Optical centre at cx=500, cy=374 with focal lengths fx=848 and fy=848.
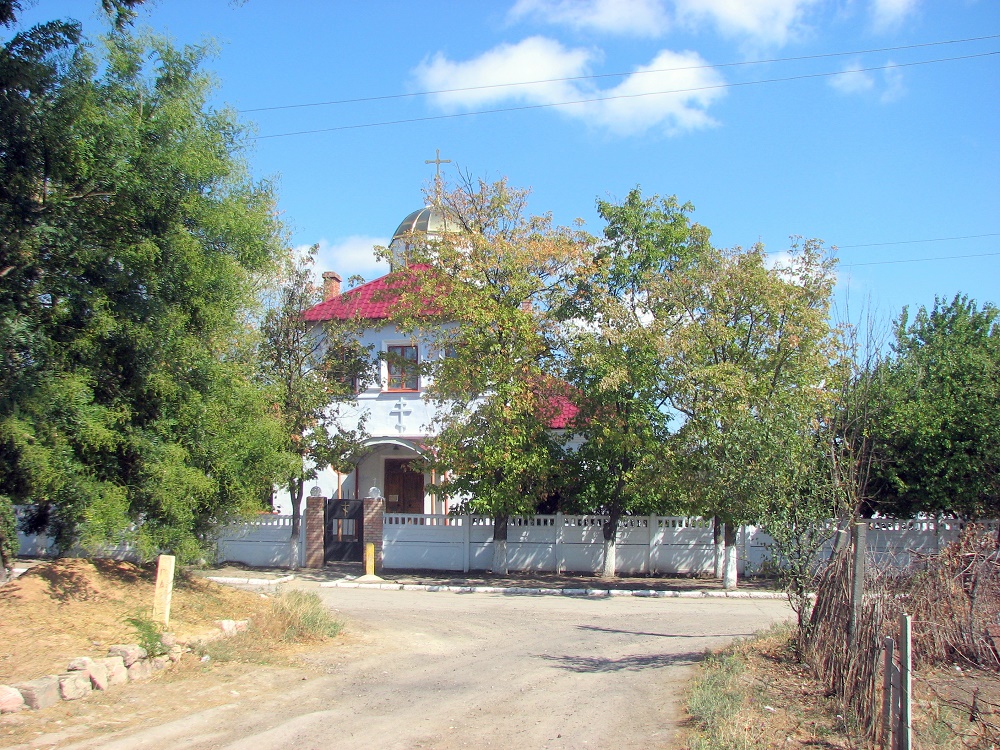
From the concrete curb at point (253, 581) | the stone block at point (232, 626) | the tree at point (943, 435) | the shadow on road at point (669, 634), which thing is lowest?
the concrete curb at point (253, 581)

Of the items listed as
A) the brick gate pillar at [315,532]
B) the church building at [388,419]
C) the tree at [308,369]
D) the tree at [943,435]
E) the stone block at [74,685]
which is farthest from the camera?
the church building at [388,419]

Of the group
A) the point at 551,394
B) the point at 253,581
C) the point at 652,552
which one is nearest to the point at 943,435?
the point at 652,552

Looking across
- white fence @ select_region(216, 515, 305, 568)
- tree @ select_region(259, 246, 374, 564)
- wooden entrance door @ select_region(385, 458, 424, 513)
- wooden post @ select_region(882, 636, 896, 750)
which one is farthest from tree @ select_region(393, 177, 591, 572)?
wooden post @ select_region(882, 636, 896, 750)

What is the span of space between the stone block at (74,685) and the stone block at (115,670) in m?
0.31

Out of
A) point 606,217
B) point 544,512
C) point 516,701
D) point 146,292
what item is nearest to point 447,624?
point 516,701

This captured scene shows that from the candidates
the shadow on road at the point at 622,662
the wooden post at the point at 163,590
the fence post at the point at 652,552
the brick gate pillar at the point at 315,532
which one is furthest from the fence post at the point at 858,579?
the brick gate pillar at the point at 315,532

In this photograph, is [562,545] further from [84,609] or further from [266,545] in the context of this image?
[84,609]

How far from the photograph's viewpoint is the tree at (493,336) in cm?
1931

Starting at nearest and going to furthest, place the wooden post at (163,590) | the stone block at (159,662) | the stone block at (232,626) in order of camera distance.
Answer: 1. the stone block at (159,662)
2. the wooden post at (163,590)
3. the stone block at (232,626)

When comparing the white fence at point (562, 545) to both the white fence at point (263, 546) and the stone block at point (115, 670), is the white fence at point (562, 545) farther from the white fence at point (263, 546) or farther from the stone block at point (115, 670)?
the stone block at point (115, 670)

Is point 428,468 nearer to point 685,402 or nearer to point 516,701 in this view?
point 685,402

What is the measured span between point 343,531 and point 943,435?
15.4 m

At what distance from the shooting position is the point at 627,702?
8.46 meters

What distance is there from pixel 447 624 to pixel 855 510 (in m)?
7.42
